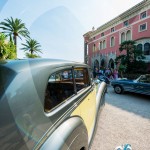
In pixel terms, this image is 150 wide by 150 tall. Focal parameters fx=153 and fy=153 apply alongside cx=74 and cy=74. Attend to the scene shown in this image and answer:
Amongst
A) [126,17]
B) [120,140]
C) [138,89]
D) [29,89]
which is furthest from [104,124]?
[126,17]

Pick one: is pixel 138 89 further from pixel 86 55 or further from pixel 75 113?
pixel 86 55

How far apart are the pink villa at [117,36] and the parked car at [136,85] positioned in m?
15.6

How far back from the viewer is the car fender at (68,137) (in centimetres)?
132

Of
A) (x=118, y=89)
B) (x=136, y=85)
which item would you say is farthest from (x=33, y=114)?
(x=118, y=89)

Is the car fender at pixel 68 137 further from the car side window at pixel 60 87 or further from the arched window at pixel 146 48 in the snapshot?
the arched window at pixel 146 48

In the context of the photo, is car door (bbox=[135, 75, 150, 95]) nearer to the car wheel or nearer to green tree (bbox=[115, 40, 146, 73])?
the car wheel

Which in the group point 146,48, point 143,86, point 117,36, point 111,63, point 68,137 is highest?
point 117,36

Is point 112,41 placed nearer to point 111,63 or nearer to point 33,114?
point 111,63

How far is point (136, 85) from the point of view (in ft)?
24.4

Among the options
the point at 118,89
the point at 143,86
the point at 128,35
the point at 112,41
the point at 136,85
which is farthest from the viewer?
the point at 112,41

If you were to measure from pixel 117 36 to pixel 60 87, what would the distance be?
28458 mm

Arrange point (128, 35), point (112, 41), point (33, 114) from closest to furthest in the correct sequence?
1. point (33, 114)
2. point (128, 35)
3. point (112, 41)

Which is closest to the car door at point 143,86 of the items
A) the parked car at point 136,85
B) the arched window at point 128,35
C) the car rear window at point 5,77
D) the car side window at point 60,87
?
the parked car at point 136,85

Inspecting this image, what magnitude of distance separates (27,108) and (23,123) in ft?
0.39
